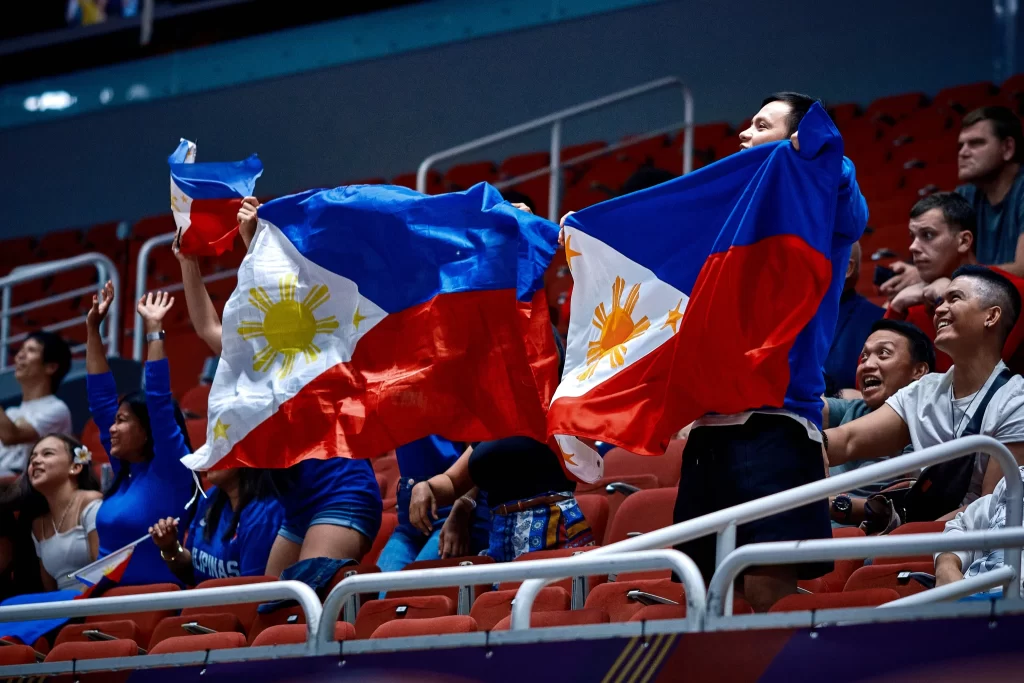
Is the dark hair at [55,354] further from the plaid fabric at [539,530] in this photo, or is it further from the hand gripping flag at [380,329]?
the plaid fabric at [539,530]

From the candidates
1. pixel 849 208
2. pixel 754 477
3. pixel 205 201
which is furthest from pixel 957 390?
pixel 205 201

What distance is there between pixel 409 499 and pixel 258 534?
27.0 inches

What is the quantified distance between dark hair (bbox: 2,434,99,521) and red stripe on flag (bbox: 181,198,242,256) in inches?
57.0

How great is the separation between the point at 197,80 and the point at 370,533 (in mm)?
9449

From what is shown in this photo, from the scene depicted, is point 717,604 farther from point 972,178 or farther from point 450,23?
point 450,23

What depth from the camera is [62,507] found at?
19.0 ft

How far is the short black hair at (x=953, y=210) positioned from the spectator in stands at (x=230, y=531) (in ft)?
8.82

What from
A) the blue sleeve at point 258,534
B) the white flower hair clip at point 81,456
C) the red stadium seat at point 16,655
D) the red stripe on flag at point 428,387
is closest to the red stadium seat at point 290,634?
the red stripe on flag at point 428,387

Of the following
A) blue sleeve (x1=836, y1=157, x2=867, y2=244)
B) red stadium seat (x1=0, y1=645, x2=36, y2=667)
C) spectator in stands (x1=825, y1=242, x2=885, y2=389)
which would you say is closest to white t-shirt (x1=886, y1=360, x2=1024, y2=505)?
blue sleeve (x1=836, y1=157, x2=867, y2=244)

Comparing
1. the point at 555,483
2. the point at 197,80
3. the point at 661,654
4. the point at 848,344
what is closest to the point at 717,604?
the point at 661,654

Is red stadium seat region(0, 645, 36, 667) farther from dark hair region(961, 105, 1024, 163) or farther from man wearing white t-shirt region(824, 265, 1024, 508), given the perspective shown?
dark hair region(961, 105, 1024, 163)

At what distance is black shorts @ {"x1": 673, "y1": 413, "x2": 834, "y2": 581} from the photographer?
9.77 ft

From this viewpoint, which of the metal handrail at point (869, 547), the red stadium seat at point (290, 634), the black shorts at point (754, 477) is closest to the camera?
the metal handrail at point (869, 547)

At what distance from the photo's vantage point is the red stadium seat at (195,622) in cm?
423
